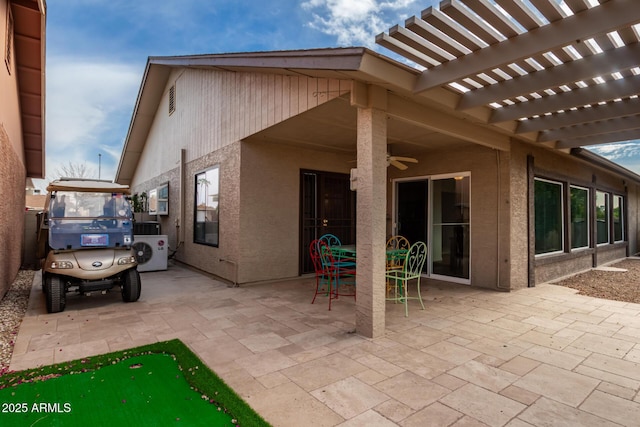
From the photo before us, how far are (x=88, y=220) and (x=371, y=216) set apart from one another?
167 inches

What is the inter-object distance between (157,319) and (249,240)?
2252mm

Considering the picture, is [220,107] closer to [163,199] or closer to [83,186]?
[83,186]

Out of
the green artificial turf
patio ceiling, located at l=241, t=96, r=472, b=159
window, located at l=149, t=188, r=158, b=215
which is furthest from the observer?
window, located at l=149, t=188, r=158, b=215

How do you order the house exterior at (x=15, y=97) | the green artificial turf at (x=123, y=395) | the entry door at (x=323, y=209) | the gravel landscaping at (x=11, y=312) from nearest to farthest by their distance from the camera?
the green artificial turf at (x=123, y=395), the gravel landscaping at (x=11, y=312), the house exterior at (x=15, y=97), the entry door at (x=323, y=209)

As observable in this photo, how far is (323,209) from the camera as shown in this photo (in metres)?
7.16

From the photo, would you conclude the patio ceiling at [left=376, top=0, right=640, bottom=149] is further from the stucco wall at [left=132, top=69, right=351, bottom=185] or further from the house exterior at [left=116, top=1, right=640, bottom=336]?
the stucco wall at [left=132, top=69, right=351, bottom=185]

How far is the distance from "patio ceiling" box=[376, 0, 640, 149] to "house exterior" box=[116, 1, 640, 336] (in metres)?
0.02

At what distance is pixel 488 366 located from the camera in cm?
284

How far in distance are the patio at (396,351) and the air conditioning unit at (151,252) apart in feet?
8.23

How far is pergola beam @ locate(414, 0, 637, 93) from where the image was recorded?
2408 mm

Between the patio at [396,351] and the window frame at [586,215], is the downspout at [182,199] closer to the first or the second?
the patio at [396,351]

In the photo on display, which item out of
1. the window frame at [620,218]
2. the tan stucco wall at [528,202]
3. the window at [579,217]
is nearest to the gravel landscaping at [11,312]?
the tan stucco wall at [528,202]

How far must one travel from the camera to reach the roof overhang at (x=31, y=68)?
5588 mm

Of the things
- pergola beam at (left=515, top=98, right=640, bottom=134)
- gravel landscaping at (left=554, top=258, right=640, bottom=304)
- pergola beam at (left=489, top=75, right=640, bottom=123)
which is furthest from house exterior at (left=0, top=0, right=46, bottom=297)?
gravel landscaping at (left=554, top=258, right=640, bottom=304)
